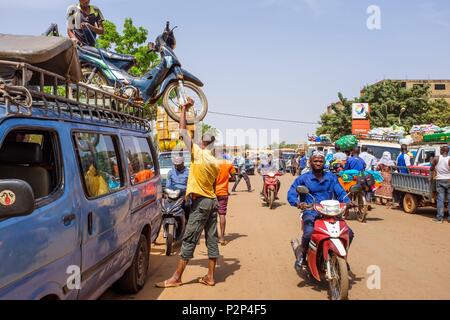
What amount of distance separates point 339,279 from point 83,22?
627 centimetres

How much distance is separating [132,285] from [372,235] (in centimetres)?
539

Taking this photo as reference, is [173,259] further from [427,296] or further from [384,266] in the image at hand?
[427,296]

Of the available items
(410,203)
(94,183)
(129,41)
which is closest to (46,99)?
(94,183)

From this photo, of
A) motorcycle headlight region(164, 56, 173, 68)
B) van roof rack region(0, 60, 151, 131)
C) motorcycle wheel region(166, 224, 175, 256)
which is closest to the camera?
Result: van roof rack region(0, 60, 151, 131)

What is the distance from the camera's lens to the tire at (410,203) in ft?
38.2

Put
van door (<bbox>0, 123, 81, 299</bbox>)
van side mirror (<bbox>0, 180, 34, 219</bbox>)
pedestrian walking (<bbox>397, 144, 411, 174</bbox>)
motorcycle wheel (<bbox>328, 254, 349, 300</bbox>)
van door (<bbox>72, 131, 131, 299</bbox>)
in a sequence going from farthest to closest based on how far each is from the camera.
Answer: pedestrian walking (<bbox>397, 144, 411, 174</bbox>)
motorcycle wheel (<bbox>328, 254, 349, 300</bbox>)
van door (<bbox>72, 131, 131, 299</bbox>)
van door (<bbox>0, 123, 81, 299</bbox>)
van side mirror (<bbox>0, 180, 34, 219</bbox>)

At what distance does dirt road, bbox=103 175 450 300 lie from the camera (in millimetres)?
5141

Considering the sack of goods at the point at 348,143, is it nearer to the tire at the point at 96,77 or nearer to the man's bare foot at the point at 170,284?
the tire at the point at 96,77

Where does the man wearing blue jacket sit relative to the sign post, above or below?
below

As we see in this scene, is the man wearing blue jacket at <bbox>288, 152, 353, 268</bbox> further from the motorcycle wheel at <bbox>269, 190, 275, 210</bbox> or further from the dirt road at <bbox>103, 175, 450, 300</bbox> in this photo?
the motorcycle wheel at <bbox>269, 190, 275, 210</bbox>

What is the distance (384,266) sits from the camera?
6258 mm

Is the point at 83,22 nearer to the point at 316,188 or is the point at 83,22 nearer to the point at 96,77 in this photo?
the point at 96,77

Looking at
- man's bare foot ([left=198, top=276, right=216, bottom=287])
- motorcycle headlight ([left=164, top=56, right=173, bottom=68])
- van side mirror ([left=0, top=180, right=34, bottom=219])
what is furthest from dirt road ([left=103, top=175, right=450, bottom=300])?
motorcycle headlight ([left=164, top=56, right=173, bottom=68])

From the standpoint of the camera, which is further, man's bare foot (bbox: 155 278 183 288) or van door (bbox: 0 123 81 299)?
man's bare foot (bbox: 155 278 183 288)
